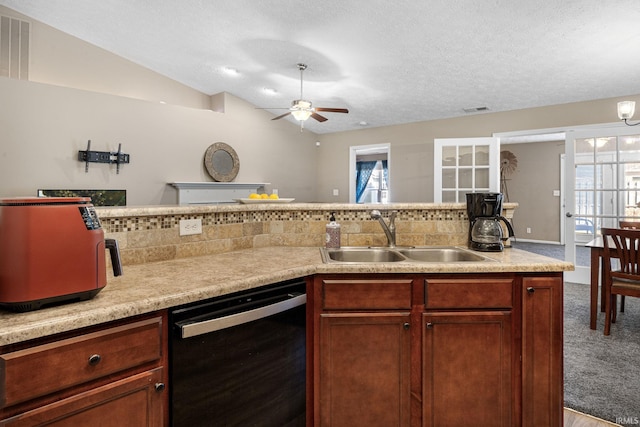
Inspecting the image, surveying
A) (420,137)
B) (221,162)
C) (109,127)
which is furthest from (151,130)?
(420,137)

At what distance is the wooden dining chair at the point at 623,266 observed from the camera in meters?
2.59

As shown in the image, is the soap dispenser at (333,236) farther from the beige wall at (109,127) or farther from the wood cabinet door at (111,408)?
the beige wall at (109,127)

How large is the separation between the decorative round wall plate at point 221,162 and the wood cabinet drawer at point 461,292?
460cm

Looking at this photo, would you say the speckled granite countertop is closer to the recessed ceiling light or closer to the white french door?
the white french door

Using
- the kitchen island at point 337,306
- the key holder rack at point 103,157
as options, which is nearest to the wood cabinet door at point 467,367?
the kitchen island at point 337,306

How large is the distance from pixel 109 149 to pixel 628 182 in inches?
251

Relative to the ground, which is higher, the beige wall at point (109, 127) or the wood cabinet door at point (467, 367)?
the beige wall at point (109, 127)

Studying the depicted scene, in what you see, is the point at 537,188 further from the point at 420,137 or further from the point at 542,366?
the point at 542,366

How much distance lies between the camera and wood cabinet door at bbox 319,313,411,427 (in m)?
1.51

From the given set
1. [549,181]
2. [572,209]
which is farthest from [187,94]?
[549,181]

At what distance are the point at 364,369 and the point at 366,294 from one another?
0.33 metres

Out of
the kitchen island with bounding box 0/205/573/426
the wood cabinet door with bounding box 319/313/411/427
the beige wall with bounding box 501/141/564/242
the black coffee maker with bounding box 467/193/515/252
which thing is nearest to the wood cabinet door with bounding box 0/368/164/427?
the kitchen island with bounding box 0/205/573/426

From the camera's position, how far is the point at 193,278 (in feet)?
4.32

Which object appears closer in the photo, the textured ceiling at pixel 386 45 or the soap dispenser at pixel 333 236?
the soap dispenser at pixel 333 236
